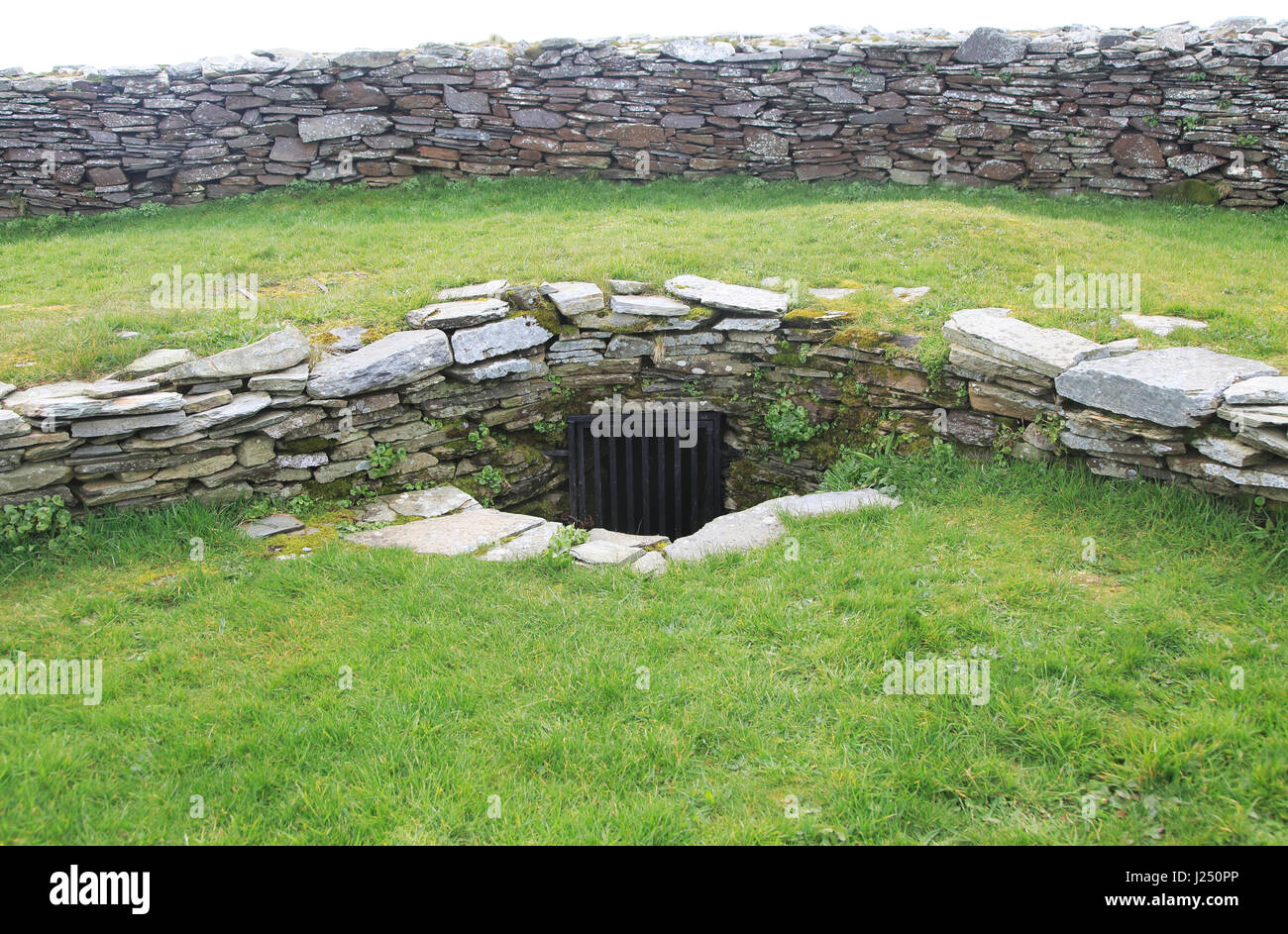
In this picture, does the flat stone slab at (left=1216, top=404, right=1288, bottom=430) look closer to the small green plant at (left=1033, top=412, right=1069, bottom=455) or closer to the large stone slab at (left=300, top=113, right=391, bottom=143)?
the small green plant at (left=1033, top=412, right=1069, bottom=455)

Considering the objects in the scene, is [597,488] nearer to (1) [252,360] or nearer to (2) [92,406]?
(1) [252,360]

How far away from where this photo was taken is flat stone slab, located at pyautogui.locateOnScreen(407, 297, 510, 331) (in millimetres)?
6555

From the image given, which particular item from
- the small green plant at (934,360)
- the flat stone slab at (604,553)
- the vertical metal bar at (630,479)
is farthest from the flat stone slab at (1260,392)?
the vertical metal bar at (630,479)

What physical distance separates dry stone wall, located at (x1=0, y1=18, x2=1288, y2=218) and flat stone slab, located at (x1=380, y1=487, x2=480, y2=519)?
734cm

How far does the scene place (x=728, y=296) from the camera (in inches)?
283

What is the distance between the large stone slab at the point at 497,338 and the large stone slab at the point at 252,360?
117cm

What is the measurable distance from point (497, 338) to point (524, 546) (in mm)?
2114

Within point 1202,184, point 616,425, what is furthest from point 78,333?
point 1202,184

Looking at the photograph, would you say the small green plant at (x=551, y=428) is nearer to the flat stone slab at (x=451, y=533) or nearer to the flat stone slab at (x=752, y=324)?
the flat stone slab at (x=451, y=533)

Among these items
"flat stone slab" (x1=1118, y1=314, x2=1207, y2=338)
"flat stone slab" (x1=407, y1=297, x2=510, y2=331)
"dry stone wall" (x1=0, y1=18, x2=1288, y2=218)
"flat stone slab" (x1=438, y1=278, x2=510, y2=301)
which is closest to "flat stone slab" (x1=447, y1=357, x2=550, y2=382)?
"flat stone slab" (x1=407, y1=297, x2=510, y2=331)

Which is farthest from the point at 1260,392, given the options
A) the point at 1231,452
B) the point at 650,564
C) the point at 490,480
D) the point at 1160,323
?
the point at 490,480

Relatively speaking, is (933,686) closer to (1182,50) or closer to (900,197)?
(900,197)

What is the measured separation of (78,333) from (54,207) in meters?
6.79

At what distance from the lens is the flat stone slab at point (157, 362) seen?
570 centimetres
